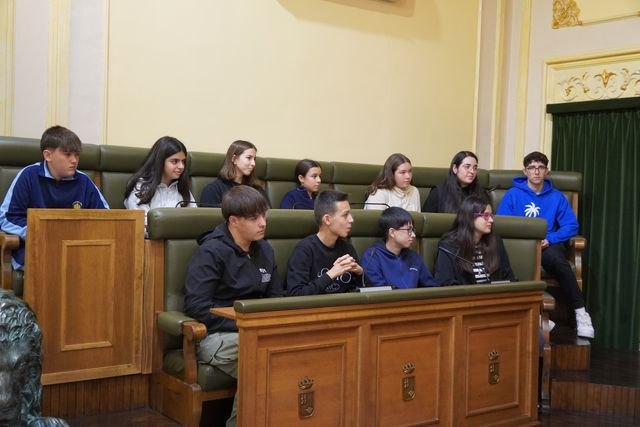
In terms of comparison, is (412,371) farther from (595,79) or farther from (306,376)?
(595,79)

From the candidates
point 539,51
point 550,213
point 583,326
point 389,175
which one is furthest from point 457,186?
point 539,51

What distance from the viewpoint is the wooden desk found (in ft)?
6.51

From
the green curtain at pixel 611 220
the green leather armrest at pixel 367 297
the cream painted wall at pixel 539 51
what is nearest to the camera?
the green leather armrest at pixel 367 297

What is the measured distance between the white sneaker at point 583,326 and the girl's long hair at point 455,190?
2.68 feet

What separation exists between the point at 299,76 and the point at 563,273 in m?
1.83

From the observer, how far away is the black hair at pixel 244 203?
2268mm

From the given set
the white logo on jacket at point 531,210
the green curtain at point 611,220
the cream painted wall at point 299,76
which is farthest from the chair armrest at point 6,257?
the green curtain at point 611,220

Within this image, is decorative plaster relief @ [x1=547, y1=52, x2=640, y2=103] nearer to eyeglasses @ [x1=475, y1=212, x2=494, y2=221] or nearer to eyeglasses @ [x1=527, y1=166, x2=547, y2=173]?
eyeglasses @ [x1=527, y1=166, x2=547, y2=173]

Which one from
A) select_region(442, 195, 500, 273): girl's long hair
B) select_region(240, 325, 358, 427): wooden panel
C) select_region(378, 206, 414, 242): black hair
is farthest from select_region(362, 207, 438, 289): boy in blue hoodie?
select_region(240, 325, 358, 427): wooden panel

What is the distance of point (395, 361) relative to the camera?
228 cm

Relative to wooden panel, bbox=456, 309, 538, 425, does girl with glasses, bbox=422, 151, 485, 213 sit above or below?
above

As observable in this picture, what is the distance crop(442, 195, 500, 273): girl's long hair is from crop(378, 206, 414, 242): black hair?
33 cm

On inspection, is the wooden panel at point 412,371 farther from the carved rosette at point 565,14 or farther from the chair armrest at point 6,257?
the carved rosette at point 565,14

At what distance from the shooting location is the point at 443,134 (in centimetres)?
473
